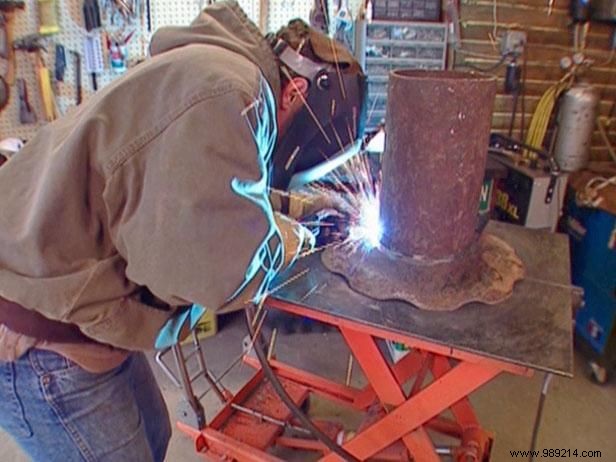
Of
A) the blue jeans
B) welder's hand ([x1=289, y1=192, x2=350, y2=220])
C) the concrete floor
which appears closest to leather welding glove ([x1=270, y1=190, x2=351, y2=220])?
welder's hand ([x1=289, y1=192, x2=350, y2=220])

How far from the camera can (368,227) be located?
4.74 feet

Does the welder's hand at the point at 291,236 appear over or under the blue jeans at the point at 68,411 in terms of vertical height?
over

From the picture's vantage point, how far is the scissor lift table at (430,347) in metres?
1.02

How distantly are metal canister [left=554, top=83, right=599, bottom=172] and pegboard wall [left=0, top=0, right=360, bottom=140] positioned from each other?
126 centimetres

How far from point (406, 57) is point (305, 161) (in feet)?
4.85

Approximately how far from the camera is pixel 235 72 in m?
0.76

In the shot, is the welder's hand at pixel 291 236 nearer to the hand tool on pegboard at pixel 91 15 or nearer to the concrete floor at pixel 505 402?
the concrete floor at pixel 505 402

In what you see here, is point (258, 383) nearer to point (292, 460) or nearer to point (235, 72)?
point (292, 460)

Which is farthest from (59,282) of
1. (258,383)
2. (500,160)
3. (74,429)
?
(500,160)

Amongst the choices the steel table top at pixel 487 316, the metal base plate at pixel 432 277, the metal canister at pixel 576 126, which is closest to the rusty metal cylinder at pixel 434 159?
the metal base plate at pixel 432 277

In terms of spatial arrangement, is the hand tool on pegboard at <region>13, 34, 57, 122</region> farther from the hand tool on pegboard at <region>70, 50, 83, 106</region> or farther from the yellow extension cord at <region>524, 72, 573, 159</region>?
the yellow extension cord at <region>524, 72, 573, 159</region>

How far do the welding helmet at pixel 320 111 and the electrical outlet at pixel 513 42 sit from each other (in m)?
1.73

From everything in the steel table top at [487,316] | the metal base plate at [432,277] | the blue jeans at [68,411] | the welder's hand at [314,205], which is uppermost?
the welder's hand at [314,205]

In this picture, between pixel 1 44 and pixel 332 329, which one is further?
pixel 332 329
